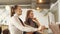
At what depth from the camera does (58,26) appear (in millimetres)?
2010

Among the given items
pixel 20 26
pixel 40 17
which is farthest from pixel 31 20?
pixel 40 17

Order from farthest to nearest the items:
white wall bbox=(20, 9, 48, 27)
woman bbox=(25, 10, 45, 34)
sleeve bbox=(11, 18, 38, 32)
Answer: white wall bbox=(20, 9, 48, 27) < woman bbox=(25, 10, 45, 34) < sleeve bbox=(11, 18, 38, 32)

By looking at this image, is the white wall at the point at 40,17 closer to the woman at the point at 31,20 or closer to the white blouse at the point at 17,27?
the woman at the point at 31,20

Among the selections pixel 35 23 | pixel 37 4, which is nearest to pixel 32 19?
pixel 35 23

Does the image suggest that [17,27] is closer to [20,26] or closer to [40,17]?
[20,26]

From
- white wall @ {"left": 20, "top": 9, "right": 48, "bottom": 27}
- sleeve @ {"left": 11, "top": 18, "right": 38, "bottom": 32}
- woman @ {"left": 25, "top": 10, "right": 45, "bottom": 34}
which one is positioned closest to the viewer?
sleeve @ {"left": 11, "top": 18, "right": 38, "bottom": 32}

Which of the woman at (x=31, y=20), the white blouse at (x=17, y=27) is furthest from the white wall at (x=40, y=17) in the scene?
the white blouse at (x=17, y=27)

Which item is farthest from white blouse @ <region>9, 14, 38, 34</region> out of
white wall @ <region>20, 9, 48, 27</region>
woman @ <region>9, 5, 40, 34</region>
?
white wall @ <region>20, 9, 48, 27</region>

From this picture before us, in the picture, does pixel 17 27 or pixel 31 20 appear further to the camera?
pixel 31 20

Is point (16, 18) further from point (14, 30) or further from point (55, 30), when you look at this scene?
point (55, 30)

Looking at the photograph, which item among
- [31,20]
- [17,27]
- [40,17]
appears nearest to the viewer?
[17,27]

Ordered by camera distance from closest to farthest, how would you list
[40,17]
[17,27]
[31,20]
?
[17,27] < [31,20] < [40,17]

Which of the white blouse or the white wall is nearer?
the white blouse

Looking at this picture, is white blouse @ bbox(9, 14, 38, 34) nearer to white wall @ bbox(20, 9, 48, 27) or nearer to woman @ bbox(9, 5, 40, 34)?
woman @ bbox(9, 5, 40, 34)
